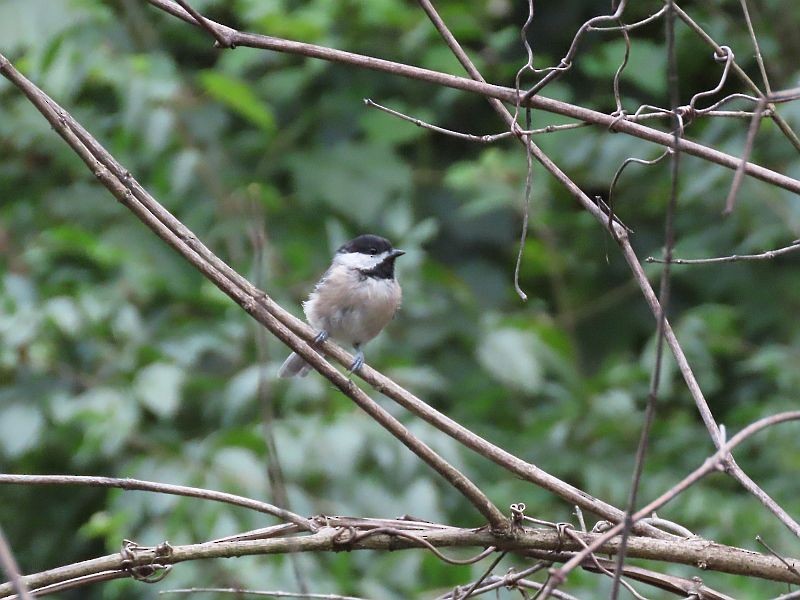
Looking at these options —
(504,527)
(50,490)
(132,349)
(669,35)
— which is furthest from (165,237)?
(50,490)

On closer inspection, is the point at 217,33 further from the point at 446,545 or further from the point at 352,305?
the point at 352,305

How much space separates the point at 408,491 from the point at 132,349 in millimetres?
1239

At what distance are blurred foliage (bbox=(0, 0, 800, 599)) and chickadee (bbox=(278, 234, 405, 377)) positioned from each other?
0.84 ft

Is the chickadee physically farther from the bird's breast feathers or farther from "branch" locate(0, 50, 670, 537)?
"branch" locate(0, 50, 670, 537)

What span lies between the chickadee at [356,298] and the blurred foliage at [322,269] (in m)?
0.25

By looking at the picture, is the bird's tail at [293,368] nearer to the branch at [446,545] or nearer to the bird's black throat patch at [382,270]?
the bird's black throat patch at [382,270]

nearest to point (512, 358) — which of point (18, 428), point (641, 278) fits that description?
point (18, 428)

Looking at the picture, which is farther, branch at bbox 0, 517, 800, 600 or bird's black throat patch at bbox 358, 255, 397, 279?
bird's black throat patch at bbox 358, 255, 397, 279

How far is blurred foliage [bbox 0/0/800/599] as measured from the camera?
3725 mm

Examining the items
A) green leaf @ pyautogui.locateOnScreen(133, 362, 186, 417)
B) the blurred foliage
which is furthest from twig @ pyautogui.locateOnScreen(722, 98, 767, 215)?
green leaf @ pyautogui.locateOnScreen(133, 362, 186, 417)

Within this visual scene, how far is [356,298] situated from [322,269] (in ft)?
3.13

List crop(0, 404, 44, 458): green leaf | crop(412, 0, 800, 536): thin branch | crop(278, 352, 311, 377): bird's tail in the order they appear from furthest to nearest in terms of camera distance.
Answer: crop(278, 352, 311, 377): bird's tail, crop(0, 404, 44, 458): green leaf, crop(412, 0, 800, 536): thin branch

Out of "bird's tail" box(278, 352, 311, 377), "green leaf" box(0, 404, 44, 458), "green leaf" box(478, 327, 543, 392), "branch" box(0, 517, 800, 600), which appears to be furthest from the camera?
"green leaf" box(478, 327, 543, 392)

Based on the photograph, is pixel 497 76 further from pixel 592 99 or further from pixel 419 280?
pixel 419 280
